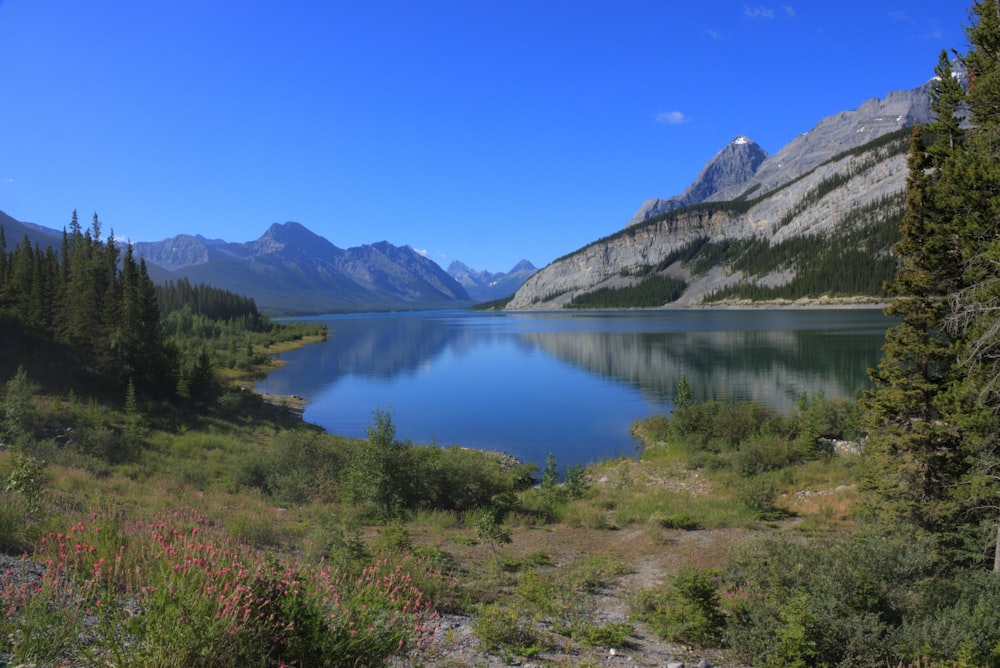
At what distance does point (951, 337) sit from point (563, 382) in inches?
1873

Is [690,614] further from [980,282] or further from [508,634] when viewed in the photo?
→ [980,282]

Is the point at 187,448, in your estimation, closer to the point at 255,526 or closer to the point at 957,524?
the point at 255,526

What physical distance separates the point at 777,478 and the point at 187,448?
26.3m

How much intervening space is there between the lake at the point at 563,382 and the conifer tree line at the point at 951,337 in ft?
66.1

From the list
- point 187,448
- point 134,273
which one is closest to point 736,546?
point 187,448

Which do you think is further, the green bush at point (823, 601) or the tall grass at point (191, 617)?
the green bush at point (823, 601)

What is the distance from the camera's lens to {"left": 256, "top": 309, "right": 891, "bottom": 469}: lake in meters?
38.6

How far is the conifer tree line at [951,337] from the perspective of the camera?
396 inches

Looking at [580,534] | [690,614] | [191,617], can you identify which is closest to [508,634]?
[690,614]

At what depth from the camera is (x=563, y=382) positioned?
58906mm

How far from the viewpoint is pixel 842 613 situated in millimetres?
7418

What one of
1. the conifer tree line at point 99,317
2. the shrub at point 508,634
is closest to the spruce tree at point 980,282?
the shrub at point 508,634

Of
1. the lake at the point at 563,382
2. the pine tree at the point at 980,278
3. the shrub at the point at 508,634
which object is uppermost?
the pine tree at the point at 980,278

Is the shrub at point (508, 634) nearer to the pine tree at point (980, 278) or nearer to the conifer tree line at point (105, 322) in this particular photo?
the pine tree at point (980, 278)
